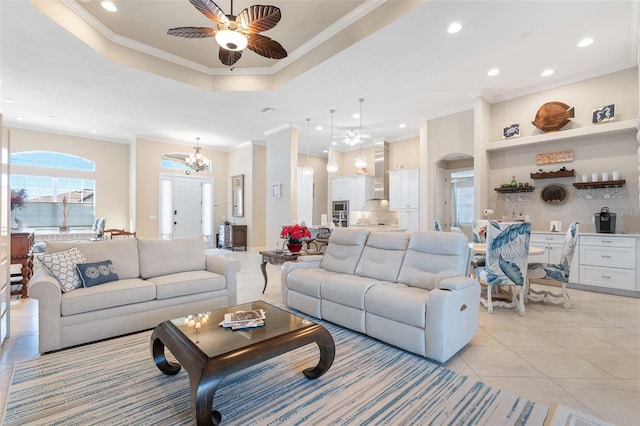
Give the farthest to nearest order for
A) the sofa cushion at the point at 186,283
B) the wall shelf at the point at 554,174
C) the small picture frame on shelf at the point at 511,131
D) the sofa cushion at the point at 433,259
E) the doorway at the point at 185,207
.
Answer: the doorway at the point at 185,207
the small picture frame on shelf at the point at 511,131
the wall shelf at the point at 554,174
the sofa cushion at the point at 186,283
the sofa cushion at the point at 433,259

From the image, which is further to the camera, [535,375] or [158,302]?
[158,302]

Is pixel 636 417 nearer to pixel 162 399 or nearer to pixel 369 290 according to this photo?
pixel 369 290

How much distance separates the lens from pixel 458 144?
6.09m

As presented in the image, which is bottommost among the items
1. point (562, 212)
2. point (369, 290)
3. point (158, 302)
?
point (158, 302)

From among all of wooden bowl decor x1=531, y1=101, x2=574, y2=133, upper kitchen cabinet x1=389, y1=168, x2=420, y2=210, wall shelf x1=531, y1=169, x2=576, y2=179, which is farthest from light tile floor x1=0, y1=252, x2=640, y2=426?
upper kitchen cabinet x1=389, y1=168, x2=420, y2=210

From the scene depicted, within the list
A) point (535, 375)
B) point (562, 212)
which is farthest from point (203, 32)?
point (562, 212)

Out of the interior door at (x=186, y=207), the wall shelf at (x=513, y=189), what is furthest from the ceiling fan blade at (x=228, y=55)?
the interior door at (x=186, y=207)

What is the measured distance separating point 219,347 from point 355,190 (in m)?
7.64

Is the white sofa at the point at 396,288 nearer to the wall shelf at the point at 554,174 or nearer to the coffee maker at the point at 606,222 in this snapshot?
the coffee maker at the point at 606,222

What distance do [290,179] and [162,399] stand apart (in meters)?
5.69

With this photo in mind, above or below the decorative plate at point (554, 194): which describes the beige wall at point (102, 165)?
above

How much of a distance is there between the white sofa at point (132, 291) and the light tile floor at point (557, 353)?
38 centimetres

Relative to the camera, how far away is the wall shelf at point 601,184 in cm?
436

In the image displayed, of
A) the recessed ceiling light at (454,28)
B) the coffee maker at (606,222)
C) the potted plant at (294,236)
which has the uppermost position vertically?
the recessed ceiling light at (454,28)
